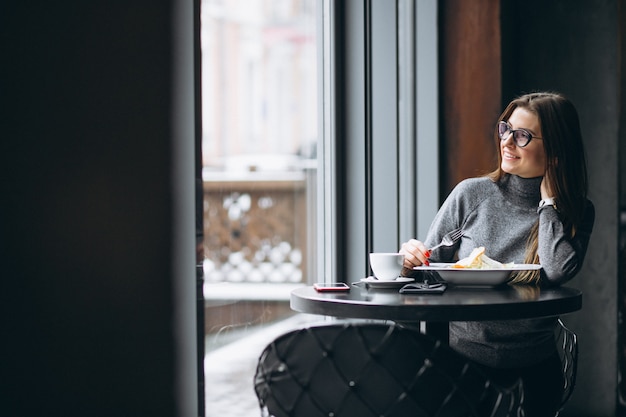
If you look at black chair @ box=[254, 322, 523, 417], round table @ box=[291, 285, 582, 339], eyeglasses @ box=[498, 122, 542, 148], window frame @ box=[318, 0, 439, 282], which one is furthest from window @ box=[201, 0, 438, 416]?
eyeglasses @ box=[498, 122, 542, 148]

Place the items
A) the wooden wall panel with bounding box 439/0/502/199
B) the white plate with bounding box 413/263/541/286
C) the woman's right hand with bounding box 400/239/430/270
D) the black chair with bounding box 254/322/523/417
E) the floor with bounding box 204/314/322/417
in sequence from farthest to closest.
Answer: the wooden wall panel with bounding box 439/0/502/199 < the woman's right hand with bounding box 400/239/430/270 < the white plate with bounding box 413/263/541/286 < the floor with bounding box 204/314/322/417 < the black chair with bounding box 254/322/523/417

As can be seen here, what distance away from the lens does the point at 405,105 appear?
2.87 m

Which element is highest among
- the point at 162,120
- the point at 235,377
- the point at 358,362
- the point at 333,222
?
the point at 162,120

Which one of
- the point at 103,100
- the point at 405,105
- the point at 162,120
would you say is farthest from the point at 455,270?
the point at 405,105

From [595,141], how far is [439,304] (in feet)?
7.25

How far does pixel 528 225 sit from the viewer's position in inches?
77.6

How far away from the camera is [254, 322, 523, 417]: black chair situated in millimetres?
1135

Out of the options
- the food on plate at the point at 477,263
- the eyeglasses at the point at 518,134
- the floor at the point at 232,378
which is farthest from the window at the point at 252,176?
the eyeglasses at the point at 518,134

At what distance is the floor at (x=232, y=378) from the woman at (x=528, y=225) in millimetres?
458

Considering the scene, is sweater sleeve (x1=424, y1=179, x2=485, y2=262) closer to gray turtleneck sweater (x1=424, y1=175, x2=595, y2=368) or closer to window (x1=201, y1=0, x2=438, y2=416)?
gray turtleneck sweater (x1=424, y1=175, x2=595, y2=368)

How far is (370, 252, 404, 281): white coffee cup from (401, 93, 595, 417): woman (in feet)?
0.42

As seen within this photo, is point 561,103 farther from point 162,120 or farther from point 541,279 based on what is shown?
point 162,120

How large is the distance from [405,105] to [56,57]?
2137 millimetres

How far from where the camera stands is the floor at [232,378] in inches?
59.7
